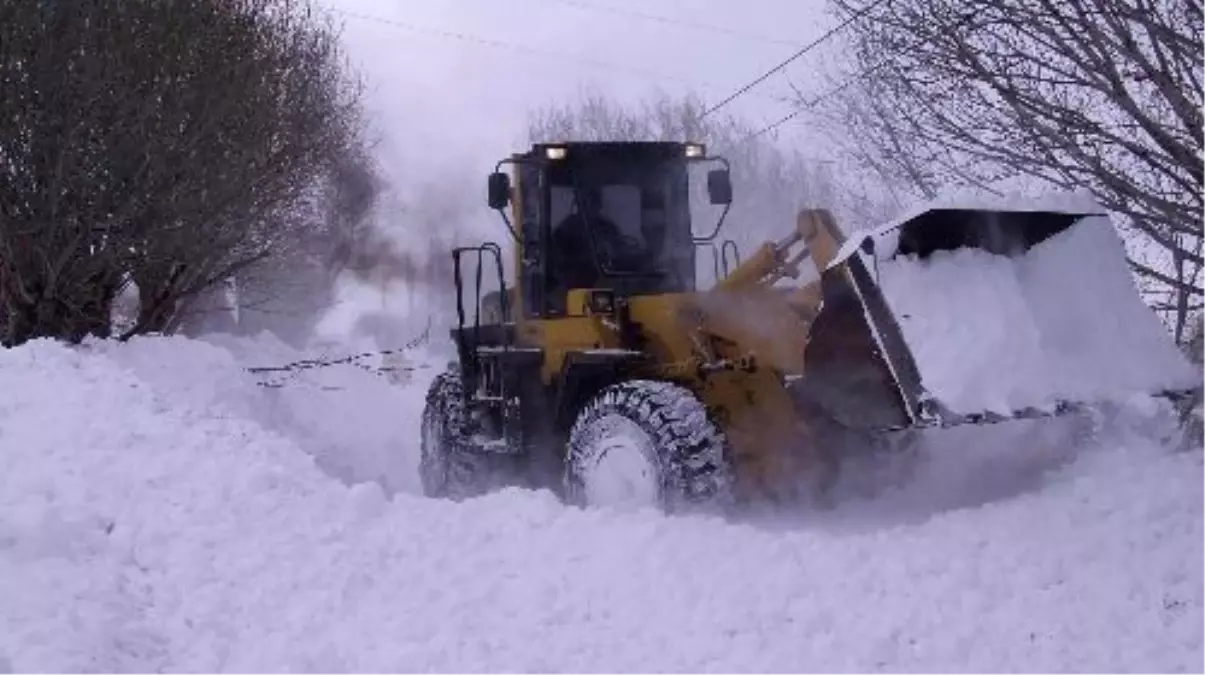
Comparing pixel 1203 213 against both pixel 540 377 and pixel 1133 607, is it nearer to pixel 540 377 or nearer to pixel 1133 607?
pixel 1133 607

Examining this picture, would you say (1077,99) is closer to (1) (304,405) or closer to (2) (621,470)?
(2) (621,470)

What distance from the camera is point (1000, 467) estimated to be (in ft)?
22.8

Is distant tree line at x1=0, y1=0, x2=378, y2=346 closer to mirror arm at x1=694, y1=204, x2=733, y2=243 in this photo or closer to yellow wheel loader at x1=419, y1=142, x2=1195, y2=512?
yellow wheel loader at x1=419, y1=142, x2=1195, y2=512

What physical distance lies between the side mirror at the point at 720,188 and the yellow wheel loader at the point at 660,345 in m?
0.01

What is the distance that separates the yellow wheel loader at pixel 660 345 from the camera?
606 cm

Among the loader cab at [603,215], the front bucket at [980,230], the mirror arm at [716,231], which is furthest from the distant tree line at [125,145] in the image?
the front bucket at [980,230]

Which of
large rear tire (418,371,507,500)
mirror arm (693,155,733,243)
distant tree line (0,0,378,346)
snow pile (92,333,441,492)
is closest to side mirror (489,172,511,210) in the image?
mirror arm (693,155,733,243)

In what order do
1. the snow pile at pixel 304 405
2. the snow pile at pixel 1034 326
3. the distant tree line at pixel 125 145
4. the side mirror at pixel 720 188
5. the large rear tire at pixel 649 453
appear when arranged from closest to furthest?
the snow pile at pixel 1034 326 < the large rear tire at pixel 649 453 < the side mirror at pixel 720 188 < the snow pile at pixel 304 405 < the distant tree line at pixel 125 145

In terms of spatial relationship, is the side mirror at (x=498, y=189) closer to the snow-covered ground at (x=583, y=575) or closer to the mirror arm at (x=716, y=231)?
the mirror arm at (x=716, y=231)

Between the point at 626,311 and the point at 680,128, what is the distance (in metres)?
28.8

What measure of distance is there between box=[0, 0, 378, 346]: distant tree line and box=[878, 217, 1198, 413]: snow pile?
10886 mm

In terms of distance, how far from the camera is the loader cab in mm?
8102

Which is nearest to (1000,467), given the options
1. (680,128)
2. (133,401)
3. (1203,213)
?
(1203,213)

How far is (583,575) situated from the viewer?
535 cm
